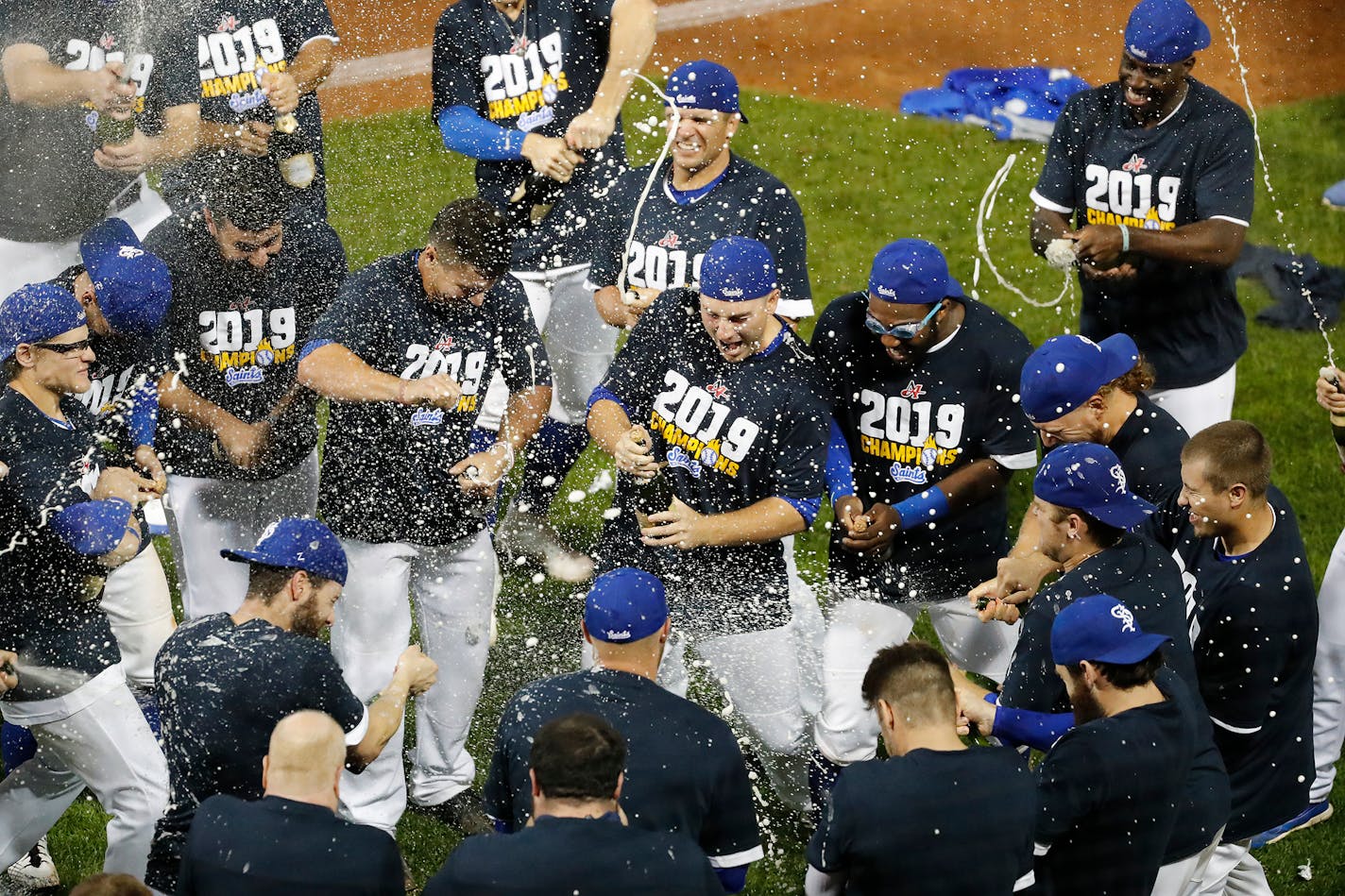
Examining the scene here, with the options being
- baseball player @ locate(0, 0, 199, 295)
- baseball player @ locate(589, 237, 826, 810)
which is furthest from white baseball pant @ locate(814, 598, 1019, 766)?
baseball player @ locate(0, 0, 199, 295)

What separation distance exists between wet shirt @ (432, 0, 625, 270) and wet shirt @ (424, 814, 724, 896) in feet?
13.3

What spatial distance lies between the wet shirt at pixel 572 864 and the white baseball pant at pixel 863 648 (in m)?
2.07

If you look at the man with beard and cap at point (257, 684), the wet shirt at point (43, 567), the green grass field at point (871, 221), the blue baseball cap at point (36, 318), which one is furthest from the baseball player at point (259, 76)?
the man with beard and cap at point (257, 684)

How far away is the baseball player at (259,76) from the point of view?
290 inches

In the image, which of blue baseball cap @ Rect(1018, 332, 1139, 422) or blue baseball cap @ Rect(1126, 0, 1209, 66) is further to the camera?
blue baseball cap @ Rect(1126, 0, 1209, 66)

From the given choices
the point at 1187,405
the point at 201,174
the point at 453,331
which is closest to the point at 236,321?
the point at 453,331

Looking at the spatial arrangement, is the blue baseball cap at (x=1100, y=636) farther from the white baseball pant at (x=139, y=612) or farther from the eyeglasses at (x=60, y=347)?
the white baseball pant at (x=139, y=612)

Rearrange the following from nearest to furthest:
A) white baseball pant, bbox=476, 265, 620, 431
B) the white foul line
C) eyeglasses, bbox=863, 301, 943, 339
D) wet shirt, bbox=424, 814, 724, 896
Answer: wet shirt, bbox=424, 814, 724, 896 < eyeglasses, bbox=863, 301, 943, 339 < white baseball pant, bbox=476, 265, 620, 431 < the white foul line

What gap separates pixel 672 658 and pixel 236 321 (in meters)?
2.09

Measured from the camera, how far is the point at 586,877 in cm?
356

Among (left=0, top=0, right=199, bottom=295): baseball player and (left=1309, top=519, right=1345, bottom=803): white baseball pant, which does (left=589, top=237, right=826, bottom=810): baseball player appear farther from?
(left=0, top=0, right=199, bottom=295): baseball player

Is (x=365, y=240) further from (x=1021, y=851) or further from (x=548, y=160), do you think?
(x=1021, y=851)

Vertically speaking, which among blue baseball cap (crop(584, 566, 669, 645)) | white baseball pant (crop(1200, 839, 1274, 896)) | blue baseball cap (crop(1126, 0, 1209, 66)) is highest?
blue baseball cap (crop(1126, 0, 1209, 66))

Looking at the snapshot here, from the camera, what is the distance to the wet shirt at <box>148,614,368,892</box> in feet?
13.9
